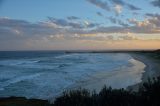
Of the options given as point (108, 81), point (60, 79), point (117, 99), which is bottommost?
point (60, 79)

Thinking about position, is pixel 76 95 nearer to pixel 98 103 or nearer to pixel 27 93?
pixel 98 103

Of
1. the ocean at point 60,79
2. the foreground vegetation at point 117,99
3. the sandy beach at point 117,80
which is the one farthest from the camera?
the sandy beach at point 117,80

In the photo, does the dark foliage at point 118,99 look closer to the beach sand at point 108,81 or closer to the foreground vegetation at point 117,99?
the foreground vegetation at point 117,99

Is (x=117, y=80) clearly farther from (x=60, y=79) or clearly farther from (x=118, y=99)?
(x=118, y=99)

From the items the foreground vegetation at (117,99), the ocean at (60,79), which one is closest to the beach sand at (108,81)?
the ocean at (60,79)

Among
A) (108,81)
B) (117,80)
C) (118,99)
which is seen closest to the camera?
(118,99)

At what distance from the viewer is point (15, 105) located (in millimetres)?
13953

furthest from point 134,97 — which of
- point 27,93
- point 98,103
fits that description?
point 27,93

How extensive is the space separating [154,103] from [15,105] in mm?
7297

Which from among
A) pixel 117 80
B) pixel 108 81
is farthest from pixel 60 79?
pixel 117 80

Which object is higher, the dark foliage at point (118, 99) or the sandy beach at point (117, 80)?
the dark foliage at point (118, 99)

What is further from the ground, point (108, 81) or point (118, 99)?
point (118, 99)

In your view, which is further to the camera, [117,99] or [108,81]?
[108,81]

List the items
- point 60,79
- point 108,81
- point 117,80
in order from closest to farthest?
point 108,81
point 117,80
point 60,79
